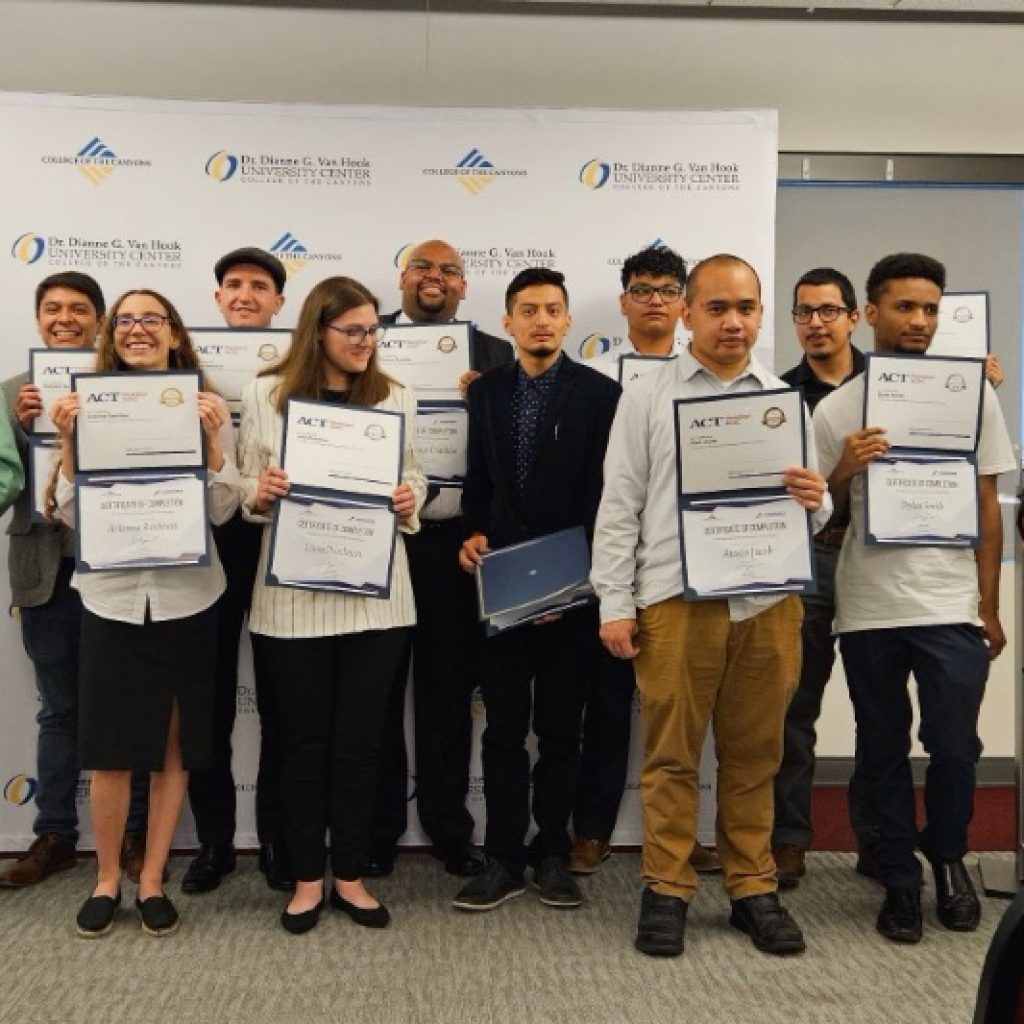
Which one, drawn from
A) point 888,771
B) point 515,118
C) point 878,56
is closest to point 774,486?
point 888,771

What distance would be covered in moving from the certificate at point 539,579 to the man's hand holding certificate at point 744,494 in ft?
1.26

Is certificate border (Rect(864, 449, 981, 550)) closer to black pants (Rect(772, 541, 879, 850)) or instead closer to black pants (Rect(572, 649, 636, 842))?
black pants (Rect(772, 541, 879, 850))

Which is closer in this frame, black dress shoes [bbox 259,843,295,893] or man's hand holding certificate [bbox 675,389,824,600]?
man's hand holding certificate [bbox 675,389,824,600]

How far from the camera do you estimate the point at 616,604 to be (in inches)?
118

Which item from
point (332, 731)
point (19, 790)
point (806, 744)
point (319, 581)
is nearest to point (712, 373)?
point (319, 581)

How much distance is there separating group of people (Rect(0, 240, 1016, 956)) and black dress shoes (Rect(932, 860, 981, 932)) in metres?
0.01

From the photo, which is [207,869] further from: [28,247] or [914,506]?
[914,506]

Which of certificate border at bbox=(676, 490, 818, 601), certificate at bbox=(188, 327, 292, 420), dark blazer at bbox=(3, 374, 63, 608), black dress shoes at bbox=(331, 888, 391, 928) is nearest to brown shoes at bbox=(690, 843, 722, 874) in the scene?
black dress shoes at bbox=(331, 888, 391, 928)

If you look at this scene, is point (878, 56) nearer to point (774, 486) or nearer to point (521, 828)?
point (774, 486)

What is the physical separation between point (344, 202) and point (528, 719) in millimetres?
1869

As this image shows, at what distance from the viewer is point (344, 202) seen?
13.1ft

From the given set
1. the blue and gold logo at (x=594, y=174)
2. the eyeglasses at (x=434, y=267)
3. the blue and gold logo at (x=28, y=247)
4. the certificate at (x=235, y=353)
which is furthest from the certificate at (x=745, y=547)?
the blue and gold logo at (x=28, y=247)

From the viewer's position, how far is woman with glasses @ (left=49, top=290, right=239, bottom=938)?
305cm

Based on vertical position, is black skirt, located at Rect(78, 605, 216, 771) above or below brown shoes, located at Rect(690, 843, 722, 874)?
above
